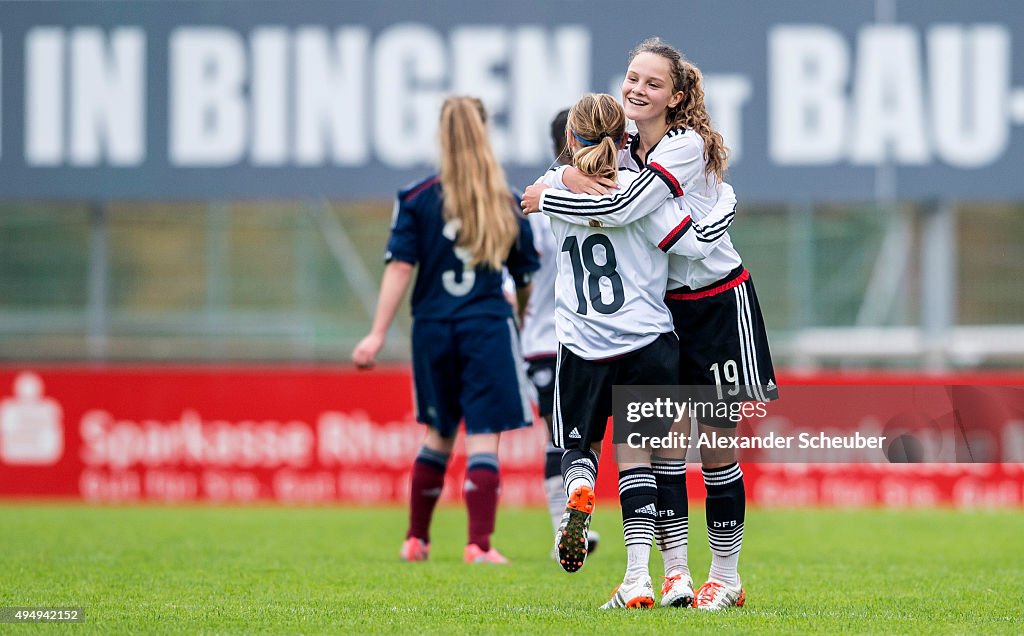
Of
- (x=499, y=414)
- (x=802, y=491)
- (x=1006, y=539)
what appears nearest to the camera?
(x=499, y=414)

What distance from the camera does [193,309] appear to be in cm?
1375

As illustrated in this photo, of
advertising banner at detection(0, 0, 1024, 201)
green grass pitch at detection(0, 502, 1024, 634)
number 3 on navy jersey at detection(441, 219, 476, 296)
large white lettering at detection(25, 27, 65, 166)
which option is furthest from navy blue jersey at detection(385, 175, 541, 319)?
large white lettering at detection(25, 27, 65, 166)

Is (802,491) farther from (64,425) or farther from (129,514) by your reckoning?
(64,425)

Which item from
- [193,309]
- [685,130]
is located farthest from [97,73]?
[685,130]

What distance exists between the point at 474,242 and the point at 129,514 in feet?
15.9

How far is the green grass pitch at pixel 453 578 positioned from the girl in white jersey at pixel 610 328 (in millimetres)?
342

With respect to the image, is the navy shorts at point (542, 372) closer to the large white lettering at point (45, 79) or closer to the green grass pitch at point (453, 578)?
the green grass pitch at point (453, 578)

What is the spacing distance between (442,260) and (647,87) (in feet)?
6.96

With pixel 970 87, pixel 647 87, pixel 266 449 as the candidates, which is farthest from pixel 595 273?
pixel 970 87

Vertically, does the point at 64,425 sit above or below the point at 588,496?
below

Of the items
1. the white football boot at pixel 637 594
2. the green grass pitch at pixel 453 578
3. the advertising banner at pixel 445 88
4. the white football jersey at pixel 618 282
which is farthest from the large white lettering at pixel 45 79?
the white football boot at pixel 637 594

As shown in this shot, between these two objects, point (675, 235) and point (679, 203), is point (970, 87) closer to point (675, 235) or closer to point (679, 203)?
point (679, 203)

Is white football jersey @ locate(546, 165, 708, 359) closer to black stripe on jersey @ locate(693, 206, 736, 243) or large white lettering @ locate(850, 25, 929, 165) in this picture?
black stripe on jersey @ locate(693, 206, 736, 243)

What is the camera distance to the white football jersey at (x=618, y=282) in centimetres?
473
